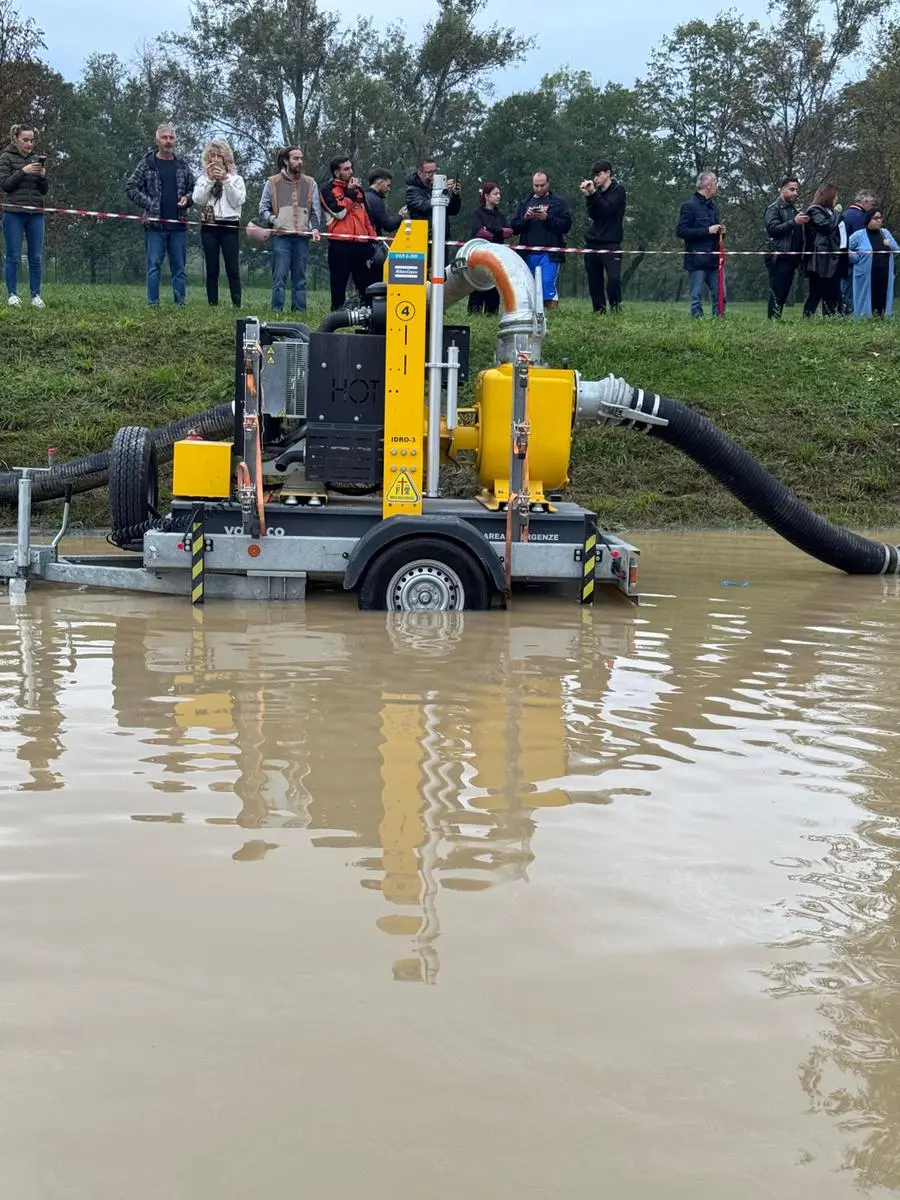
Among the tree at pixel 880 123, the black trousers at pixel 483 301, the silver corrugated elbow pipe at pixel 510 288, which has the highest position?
the tree at pixel 880 123

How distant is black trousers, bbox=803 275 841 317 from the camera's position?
21125 millimetres

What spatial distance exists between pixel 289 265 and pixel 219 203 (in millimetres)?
1174

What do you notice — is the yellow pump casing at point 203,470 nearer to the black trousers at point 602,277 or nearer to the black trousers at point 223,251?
the black trousers at point 223,251

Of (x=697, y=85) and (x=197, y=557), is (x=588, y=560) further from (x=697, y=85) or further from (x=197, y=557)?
(x=697, y=85)

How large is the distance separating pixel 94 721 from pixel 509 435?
450cm

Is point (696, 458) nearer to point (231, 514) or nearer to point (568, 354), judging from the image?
point (231, 514)

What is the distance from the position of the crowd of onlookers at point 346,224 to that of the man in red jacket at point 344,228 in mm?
17

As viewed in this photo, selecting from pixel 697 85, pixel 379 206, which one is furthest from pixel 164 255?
pixel 697 85

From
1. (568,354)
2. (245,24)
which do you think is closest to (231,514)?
(568,354)

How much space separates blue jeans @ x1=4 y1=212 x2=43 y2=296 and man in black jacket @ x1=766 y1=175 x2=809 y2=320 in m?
9.55

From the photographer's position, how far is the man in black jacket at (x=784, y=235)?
2012 centimetres

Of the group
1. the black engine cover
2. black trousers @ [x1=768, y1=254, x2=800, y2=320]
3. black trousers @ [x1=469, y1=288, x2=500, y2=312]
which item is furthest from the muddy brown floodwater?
black trousers @ [x1=768, y1=254, x2=800, y2=320]

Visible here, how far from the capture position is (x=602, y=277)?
2039cm

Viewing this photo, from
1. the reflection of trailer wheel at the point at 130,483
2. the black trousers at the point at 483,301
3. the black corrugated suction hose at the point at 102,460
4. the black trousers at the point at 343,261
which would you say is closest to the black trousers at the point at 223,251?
the black trousers at the point at 343,261
